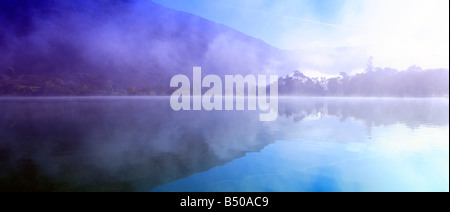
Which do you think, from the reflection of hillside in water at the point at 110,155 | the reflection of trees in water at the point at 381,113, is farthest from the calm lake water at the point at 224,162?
the reflection of trees in water at the point at 381,113

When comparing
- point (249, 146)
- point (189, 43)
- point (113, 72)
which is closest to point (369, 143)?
point (249, 146)

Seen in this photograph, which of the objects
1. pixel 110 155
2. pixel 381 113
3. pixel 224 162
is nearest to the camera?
pixel 224 162

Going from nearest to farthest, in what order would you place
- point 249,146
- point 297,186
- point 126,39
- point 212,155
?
point 297,186, point 212,155, point 249,146, point 126,39

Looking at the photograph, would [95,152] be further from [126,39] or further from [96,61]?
[126,39]

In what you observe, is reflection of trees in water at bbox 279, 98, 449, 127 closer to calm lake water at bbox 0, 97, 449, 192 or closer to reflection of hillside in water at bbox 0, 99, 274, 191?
calm lake water at bbox 0, 97, 449, 192

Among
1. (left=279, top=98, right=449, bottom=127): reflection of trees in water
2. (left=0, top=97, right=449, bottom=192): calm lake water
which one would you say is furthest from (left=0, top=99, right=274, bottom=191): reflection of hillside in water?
(left=279, top=98, right=449, bottom=127): reflection of trees in water

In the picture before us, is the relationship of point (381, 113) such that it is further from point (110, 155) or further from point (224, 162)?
point (110, 155)

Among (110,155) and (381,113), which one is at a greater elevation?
(381,113)

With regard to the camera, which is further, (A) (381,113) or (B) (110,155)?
(A) (381,113)

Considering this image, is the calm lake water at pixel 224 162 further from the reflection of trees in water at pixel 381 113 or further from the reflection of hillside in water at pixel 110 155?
the reflection of trees in water at pixel 381 113

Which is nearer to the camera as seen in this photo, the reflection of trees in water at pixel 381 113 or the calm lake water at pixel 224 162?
the calm lake water at pixel 224 162

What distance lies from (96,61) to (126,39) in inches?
1074

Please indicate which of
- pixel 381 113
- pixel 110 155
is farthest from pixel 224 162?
pixel 381 113
